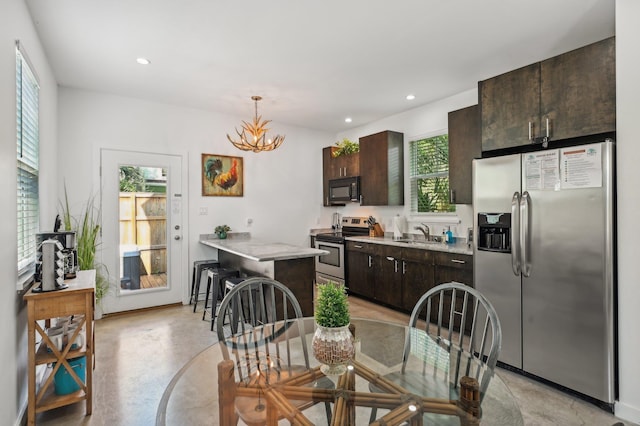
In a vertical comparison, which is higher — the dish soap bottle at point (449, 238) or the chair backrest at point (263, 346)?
the dish soap bottle at point (449, 238)

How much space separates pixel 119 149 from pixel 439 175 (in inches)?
163

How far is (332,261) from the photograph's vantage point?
534 centimetres

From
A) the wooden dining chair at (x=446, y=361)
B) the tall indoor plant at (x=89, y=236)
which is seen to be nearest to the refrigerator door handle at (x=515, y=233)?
the wooden dining chair at (x=446, y=361)

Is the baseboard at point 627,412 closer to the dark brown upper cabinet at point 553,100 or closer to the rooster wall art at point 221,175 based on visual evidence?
the dark brown upper cabinet at point 553,100

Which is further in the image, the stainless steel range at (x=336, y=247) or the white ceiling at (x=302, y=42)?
the stainless steel range at (x=336, y=247)

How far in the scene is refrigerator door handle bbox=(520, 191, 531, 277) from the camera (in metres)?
2.57

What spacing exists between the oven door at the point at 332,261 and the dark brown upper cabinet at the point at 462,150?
1.90 m

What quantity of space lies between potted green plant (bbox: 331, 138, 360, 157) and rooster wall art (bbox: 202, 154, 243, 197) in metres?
1.63

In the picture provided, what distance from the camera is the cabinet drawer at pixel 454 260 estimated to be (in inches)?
135

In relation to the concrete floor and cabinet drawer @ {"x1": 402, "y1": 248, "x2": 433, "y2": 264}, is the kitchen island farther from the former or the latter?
cabinet drawer @ {"x1": 402, "y1": 248, "x2": 433, "y2": 264}

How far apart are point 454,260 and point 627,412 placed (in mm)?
1695

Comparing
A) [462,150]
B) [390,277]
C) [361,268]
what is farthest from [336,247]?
[462,150]

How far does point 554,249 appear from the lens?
2.47 metres

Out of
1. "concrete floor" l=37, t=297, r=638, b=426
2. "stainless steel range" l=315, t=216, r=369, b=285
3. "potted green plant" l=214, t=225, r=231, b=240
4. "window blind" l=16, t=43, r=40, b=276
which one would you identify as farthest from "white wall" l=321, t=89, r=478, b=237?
"window blind" l=16, t=43, r=40, b=276
